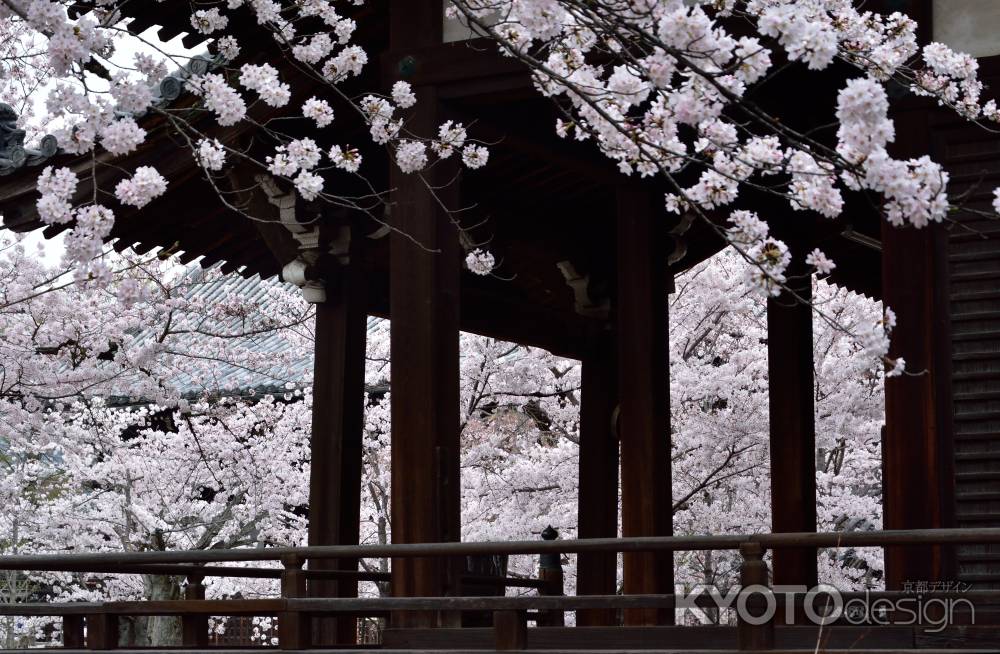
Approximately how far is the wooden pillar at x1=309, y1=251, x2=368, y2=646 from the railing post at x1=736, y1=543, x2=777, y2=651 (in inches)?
174

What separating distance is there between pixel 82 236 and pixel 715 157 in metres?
2.26

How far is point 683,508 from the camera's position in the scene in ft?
48.9

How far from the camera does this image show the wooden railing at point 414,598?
514cm

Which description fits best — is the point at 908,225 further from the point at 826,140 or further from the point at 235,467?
the point at 235,467

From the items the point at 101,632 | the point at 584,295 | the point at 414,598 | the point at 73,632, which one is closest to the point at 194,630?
the point at 101,632

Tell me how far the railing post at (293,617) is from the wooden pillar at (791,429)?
4441 millimetres

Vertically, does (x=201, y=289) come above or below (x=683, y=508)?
above

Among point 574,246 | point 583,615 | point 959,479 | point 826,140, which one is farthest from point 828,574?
point 959,479

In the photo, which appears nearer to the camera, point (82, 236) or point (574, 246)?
point (82, 236)

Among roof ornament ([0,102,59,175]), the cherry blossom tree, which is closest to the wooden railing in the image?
the cherry blossom tree

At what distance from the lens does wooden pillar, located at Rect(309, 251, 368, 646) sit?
9.22 metres

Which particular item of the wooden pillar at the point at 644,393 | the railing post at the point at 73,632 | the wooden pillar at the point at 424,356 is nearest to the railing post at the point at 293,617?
the wooden pillar at the point at 424,356

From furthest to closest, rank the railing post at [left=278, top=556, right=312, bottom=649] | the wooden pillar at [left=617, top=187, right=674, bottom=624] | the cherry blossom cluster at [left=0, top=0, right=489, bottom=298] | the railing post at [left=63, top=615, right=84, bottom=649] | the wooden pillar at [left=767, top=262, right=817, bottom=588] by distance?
the wooden pillar at [left=767, top=262, right=817, bottom=588], the wooden pillar at [left=617, top=187, right=674, bottom=624], the railing post at [left=63, top=615, right=84, bottom=649], the railing post at [left=278, top=556, right=312, bottom=649], the cherry blossom cluster at [left=0, top=0, right=489, bottom=298]

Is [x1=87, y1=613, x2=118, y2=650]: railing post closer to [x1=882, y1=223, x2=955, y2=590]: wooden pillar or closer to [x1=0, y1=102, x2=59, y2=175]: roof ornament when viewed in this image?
[x1=0, y1=102, x2=59, y2=175]: roof ornament
